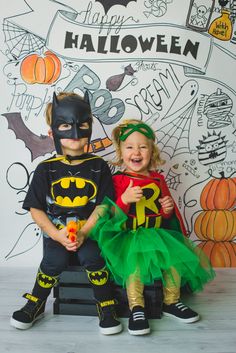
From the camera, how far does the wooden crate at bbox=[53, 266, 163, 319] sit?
51.0 inches

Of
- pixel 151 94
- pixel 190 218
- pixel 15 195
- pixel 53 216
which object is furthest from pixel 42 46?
pixel 190 218

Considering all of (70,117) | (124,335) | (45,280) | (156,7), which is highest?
(156,7)

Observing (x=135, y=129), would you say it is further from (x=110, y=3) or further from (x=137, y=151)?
(x=110, y=3)

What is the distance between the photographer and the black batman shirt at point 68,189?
1.35 m

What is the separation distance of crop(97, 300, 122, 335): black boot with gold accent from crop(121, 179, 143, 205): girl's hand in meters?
0.33

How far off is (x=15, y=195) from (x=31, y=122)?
0.33 m

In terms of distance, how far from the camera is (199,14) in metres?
1.69

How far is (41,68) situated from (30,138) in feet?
0.99

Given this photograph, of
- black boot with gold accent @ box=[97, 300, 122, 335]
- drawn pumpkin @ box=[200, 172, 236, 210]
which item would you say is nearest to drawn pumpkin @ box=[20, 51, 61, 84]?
drawn pumpkin @ box=[200, 172, 236, 210]

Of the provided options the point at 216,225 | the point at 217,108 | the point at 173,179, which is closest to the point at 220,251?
the point at 216,225

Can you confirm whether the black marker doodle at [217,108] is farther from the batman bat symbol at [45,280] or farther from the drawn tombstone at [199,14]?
the batman bat symbol at [45,280]

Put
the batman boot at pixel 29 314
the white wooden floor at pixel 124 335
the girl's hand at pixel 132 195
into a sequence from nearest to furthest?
the white wooden floor at pixel 124 335 < the batman boot at pixel 29 314 < the girl's hand at pixel 132 195

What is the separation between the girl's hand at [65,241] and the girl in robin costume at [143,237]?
0.08 m

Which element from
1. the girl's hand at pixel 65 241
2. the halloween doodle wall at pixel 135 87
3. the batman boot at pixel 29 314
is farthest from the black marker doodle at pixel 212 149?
the batman boot at pixel 29 314
